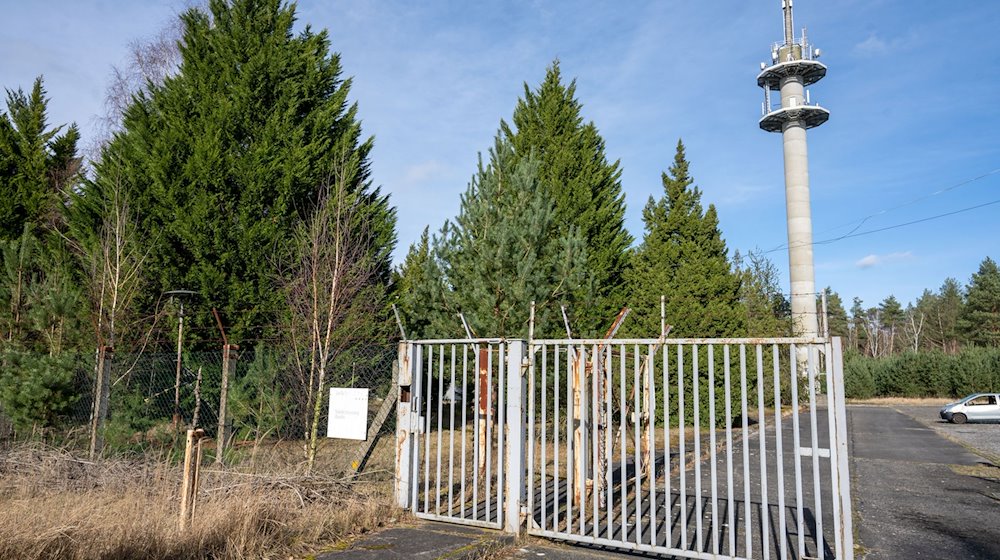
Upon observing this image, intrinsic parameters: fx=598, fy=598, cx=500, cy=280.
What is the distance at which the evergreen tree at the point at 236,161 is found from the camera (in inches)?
493

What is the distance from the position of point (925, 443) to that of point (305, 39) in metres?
20.7

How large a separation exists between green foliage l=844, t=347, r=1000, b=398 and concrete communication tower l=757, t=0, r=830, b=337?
8970 millimetres

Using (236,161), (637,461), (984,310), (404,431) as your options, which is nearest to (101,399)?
(404,431)

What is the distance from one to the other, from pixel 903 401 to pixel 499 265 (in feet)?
144

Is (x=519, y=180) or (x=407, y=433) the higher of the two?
(x=519, y=180)

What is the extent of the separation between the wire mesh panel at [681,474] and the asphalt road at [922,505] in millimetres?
518

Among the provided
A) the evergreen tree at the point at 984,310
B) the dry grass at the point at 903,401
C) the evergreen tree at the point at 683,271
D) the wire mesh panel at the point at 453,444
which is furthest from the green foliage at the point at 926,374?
the wire mesh panel at the point at 453,444

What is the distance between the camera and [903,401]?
42.8m

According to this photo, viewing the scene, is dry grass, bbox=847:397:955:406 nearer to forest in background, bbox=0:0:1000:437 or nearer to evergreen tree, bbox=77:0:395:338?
forest in background, bbox=0:0:1000:437

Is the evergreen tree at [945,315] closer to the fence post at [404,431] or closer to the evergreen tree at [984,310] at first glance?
the evergreen tree at [984,310]

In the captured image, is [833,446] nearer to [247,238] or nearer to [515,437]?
[515,437]

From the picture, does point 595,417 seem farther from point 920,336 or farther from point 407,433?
point 920,336

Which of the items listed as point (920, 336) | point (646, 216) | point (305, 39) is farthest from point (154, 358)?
point (920, 336)

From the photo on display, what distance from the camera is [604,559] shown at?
5.43 metres
